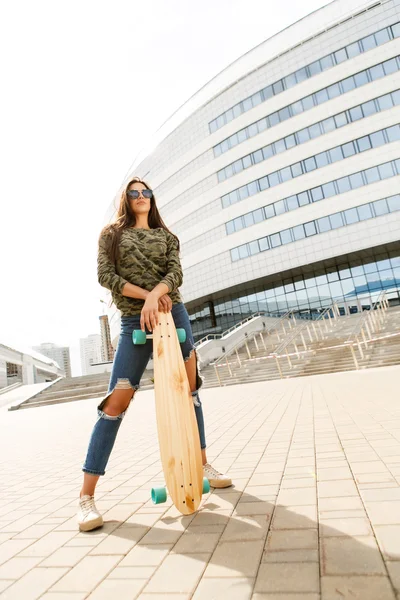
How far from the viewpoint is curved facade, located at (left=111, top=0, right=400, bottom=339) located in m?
27.5

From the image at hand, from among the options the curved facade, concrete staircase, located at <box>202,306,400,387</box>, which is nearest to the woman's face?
concrete staircase, located at <box>202,306,400,387</box>

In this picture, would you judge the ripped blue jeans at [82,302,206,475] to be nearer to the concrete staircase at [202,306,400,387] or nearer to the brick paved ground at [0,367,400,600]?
the brick paved ground at [0,367,400,600]

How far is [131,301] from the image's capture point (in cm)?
256

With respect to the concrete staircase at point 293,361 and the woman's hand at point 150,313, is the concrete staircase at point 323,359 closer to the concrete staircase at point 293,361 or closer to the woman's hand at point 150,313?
the concrete staircase at point 293,361

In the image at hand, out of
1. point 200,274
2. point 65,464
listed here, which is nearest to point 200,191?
point 200,274

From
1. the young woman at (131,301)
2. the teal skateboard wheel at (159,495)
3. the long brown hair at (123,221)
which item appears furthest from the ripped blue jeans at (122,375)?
the long brown hair at (123,221)

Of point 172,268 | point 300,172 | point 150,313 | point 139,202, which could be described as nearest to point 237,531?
point 150,313

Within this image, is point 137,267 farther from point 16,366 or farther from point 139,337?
point 16,366

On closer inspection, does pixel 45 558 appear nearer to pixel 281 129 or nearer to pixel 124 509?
pixel 124 509

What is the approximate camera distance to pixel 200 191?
35.4m

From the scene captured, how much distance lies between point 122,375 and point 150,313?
474mm

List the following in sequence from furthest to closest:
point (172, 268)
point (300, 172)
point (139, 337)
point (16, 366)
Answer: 1. point (16, 366)
2. point (300, 172)
3. point (172, 268)
4. point (139, 337)

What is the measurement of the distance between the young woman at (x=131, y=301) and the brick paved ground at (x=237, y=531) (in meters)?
0.33

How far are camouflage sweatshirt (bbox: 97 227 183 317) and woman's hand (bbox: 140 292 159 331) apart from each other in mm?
178
